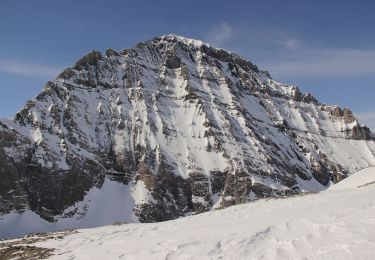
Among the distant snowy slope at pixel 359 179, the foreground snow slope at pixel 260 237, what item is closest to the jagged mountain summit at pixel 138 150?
the distant snowy slope at pixel 359 179

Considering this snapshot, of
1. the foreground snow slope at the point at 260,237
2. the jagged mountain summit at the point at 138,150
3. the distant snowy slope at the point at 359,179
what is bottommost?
the foreground snow slope at the point at 260,237

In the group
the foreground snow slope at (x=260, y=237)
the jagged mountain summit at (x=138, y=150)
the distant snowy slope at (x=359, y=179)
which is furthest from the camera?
the jagged mountain summit at (x=138, y=150)

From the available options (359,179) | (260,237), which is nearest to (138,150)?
(359,179)

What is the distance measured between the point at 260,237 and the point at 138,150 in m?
140

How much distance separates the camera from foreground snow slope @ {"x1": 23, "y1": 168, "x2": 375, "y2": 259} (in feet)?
49.8

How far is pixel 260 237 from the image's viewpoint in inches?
687

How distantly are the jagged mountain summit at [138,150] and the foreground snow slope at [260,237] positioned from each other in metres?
103

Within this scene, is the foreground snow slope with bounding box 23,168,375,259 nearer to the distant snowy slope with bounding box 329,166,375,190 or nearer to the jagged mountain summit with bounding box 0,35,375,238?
the distant snowy slope with bounding box 329,166,375,190

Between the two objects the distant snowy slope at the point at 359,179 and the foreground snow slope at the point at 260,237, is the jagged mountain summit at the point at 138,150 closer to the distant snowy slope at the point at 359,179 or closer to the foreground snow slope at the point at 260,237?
the distant snowy slope at the point at 359,179

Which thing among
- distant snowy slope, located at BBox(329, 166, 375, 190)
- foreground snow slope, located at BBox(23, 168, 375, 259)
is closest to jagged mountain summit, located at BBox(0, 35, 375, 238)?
distant snowy slope, located at BBox(329, 166, 375, 190)

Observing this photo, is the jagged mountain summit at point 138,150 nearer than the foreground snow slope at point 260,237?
No

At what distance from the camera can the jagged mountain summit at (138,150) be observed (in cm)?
12900

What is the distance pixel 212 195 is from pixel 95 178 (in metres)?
37.7

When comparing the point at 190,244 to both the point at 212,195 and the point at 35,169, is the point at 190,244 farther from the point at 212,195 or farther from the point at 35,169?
the point at 212,195
